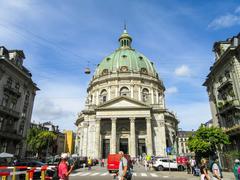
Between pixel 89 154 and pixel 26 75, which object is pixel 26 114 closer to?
pixel 26 75

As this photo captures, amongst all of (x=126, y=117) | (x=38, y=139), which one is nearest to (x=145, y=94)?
(x=126, y=117)

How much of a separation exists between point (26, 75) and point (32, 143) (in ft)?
60.8

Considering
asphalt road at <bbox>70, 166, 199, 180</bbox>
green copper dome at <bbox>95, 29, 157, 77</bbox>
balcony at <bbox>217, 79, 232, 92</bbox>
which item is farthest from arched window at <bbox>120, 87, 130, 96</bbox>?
asphalt road at <bbox>70, 166, 199, 180</bbox>

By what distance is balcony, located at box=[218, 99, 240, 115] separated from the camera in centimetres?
2772

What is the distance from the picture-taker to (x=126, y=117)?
44156 millimetres

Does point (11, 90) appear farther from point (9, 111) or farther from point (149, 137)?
point (149, 137)

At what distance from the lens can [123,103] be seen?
4575cm

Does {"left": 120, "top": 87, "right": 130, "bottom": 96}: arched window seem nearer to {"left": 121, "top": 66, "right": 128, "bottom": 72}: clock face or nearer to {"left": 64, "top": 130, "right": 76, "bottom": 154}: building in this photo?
{"left": 121, "top": 66, "right": 128, "bottom": 72}: clock face

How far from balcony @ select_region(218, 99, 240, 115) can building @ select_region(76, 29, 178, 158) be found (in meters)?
15.9

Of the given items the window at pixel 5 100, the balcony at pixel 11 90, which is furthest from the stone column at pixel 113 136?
the window at pixel 5 100

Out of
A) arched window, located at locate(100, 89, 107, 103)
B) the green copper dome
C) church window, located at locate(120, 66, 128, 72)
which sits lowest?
arched window, located at locate(100, 89, 107, 103)

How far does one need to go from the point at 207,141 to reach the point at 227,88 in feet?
29.7

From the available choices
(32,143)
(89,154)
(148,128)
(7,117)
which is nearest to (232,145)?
(148,128)

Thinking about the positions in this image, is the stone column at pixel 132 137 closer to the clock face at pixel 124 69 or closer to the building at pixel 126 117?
the building at pixel 126 117
